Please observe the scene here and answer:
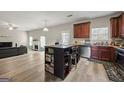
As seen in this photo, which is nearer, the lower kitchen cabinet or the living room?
the living room

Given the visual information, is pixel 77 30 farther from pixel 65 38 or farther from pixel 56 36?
pixel 56 36

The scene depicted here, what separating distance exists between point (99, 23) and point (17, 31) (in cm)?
177

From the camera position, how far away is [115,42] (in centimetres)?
328

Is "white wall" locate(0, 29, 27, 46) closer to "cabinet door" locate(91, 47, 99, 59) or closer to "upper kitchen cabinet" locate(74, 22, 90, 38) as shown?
"upper kitchen cabinet" locate(74, 22, 90, 38)

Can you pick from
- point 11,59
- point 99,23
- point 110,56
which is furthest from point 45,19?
point 11,59

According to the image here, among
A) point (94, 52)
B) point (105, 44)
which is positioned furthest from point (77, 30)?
point (94, 52)

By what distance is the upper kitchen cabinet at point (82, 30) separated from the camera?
108 inches

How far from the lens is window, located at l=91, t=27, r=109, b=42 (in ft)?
8.80

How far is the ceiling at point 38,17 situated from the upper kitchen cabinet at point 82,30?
0.21 metres

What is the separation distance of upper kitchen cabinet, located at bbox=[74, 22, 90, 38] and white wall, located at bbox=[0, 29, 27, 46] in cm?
114

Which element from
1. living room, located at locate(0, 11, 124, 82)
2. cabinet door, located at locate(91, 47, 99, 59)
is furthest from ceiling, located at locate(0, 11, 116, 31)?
cabinet door, located at locate(91, 47, 99, 59)

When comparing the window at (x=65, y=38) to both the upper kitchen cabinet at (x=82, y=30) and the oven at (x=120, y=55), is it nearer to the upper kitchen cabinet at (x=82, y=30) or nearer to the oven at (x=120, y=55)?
the upper kitchen cabinet at (x=82, y=30)

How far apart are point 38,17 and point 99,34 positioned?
1.32m
